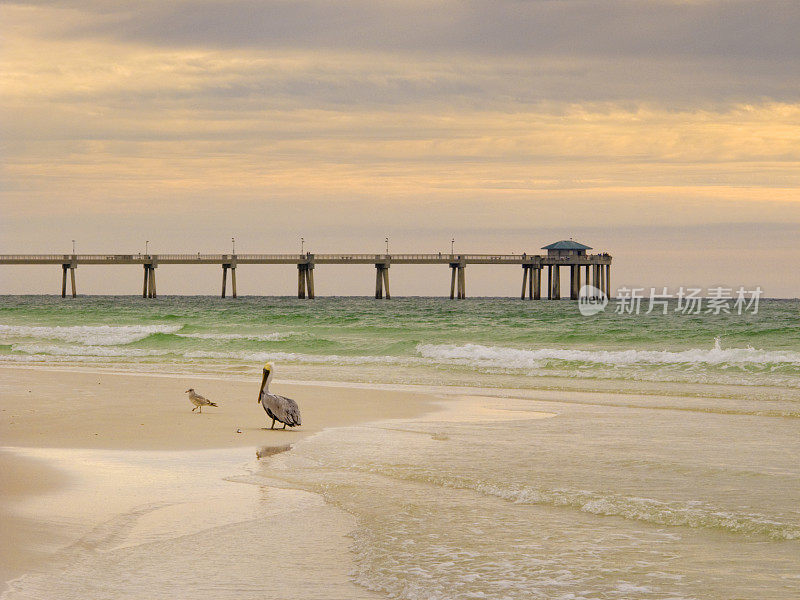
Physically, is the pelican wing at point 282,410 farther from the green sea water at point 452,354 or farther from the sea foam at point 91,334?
the sea foam at point 91,334

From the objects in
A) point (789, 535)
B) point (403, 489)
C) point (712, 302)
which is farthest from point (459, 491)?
point (712, 302)

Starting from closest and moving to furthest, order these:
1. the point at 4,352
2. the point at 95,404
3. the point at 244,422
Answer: the point at 244,422 → the point at 95,404 → the point at 4,352

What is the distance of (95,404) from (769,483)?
1116 centimetres

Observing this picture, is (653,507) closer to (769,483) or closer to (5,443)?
(769,483)

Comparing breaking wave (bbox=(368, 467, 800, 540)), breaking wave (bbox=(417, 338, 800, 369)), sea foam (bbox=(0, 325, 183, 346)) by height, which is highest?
breaking wave (bbox=(368, 467, 800, 540))

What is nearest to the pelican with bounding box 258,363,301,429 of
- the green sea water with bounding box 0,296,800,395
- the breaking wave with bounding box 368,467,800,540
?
the breaking wave with bounding box 368,467,800,540

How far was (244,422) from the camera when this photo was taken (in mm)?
13875

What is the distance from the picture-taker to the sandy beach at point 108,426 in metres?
7.10

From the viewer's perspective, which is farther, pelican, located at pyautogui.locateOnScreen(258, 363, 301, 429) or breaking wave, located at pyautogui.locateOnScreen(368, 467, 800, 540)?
pelican, located at pyautogui.locateOnScreen(258, 363, 301, 429)

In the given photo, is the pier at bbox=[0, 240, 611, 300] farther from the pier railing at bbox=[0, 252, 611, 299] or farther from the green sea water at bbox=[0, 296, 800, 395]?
the green sea water at bbox=[0, 296, 800, 395]

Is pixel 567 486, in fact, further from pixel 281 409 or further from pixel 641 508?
pixel 281 409

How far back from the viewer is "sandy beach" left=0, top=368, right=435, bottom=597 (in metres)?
7.10

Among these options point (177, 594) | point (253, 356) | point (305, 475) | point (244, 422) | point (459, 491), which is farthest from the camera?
point (253, 356)

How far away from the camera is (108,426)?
1304cm
